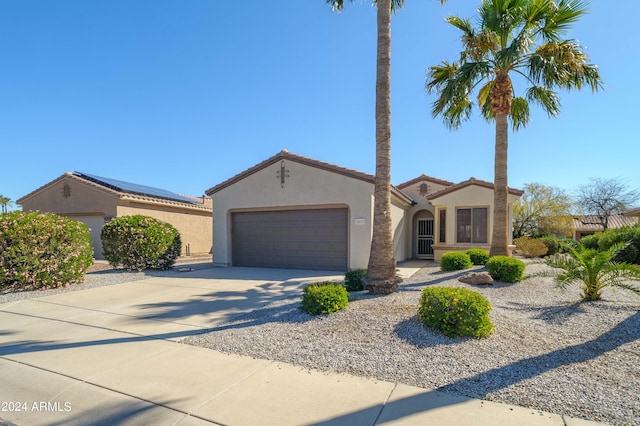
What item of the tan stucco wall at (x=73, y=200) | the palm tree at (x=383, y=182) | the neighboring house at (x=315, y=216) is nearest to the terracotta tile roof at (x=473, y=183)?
the neighboring house at (x=315, y=216)

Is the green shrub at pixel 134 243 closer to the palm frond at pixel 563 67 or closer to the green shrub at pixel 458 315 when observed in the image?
the green shrub at pixel 458 315

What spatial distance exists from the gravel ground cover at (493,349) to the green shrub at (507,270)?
190 centimetres

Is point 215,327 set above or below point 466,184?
below

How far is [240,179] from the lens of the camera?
49.8 feet

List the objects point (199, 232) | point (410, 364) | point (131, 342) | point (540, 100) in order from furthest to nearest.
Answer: point (199, 232)
point (540, 100)
point (131, 342)
point (410, 364)

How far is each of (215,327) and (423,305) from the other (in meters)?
3.56

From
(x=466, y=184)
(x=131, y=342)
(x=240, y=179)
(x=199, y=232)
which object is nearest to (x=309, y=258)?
(x=240, y=179)

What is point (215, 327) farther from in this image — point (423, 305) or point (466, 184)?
point (466, 184)

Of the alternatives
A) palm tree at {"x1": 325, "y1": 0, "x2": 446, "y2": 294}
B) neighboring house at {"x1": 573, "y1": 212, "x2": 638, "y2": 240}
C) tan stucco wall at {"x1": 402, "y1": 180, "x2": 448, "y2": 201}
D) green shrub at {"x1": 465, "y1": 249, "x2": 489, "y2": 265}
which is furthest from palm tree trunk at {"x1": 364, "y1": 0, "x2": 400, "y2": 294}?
neighboring house at {"x1": 573, "y1": 212, "x2": 638, "y2": 240}

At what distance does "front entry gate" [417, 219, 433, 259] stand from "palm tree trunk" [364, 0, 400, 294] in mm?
11136

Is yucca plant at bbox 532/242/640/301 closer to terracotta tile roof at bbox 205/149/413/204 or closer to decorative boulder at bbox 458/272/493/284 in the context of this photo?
decorative boulder at bbox 458/272/493/284

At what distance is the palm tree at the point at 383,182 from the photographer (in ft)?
25.6

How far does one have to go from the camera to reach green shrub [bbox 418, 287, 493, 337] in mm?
5023

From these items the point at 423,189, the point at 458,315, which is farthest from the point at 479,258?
the point at 458,315
